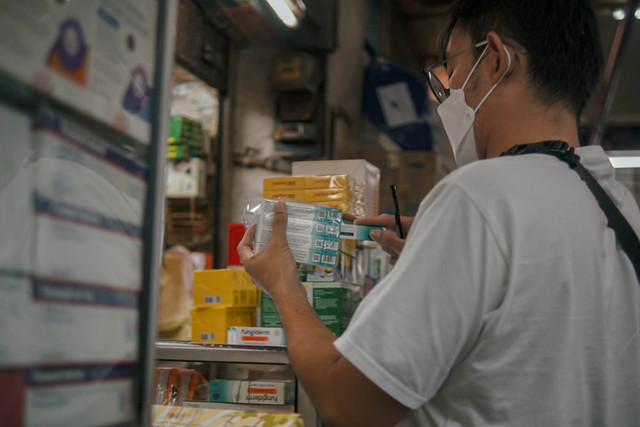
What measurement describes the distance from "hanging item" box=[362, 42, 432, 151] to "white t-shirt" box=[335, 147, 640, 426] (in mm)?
4956

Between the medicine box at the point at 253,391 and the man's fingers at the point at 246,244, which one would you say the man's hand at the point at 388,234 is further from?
the medicine box at the point at 253,391

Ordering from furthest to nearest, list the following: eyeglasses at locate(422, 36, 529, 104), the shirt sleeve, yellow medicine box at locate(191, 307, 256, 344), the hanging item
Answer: the hanging item → yellow medicine box at locate(191, 307, 256, 344) → eyeglasses at locate(422, 36, 529, 104) → the shirt sleeve

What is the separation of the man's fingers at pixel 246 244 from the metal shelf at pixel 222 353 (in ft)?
1.05

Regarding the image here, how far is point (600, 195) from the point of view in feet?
4.26

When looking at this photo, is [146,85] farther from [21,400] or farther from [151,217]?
[21,400]

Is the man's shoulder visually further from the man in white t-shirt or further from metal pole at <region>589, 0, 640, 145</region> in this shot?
metal pole at <region>589, 0, 640, 145</region>

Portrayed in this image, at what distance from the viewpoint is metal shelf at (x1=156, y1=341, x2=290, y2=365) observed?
6.18 ft

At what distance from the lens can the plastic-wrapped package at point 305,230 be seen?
179cm

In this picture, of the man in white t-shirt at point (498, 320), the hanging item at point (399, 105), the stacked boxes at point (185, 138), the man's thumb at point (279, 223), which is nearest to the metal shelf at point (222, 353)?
the man's thumb at point (279, 223)

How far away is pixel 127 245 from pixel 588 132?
5.74 metres

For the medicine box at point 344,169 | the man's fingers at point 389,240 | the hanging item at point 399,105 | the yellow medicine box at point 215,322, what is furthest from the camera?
the hanging item at point 399,105

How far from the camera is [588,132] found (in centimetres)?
584

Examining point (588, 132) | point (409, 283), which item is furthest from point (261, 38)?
point (409, 283)

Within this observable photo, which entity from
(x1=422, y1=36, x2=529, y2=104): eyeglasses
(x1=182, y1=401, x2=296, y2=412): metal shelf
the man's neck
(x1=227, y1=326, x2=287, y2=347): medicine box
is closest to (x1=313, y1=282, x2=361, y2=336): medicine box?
(x1=227, y1=326, x2=287, y2=347): medicine box
